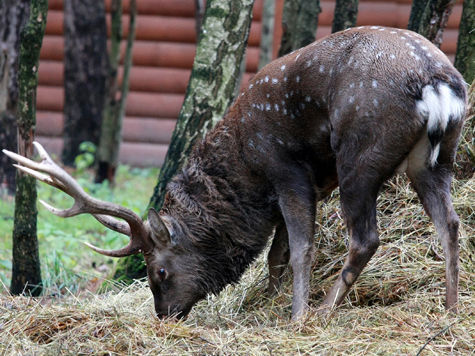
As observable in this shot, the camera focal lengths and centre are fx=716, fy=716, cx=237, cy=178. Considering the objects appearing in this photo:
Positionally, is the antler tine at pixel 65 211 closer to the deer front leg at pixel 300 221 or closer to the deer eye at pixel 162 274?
the deer eye at pixel 162 274

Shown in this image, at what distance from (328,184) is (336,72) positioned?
879 millimetres

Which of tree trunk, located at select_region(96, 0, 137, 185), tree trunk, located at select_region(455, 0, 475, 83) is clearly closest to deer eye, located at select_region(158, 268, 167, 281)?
tree trunk, located at select_region(455, 0, 475, 83)

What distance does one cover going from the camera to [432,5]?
5684mm

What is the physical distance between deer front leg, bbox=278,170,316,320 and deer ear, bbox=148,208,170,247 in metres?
0.80

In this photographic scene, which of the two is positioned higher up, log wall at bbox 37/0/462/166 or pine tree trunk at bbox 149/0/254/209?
pine tree trunk at bbox 149/0/254/209

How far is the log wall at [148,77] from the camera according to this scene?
1271 centimetres

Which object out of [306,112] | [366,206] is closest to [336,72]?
[306,112]

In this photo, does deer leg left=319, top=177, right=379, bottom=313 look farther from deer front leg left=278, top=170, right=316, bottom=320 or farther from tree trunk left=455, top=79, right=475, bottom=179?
tree trunk left=455, top=79, right=475, bottom=179

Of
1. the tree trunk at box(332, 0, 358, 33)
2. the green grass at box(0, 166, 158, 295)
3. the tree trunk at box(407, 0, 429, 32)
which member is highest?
the tree trunk at box(407, 0, 429, 32)

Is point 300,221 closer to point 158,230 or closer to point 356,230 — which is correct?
point 356,230

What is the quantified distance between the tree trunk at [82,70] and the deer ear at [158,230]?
308 inches

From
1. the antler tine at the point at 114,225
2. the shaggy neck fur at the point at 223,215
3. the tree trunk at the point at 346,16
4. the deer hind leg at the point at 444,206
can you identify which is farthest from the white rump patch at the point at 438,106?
the tree trunk at the point at 346,16

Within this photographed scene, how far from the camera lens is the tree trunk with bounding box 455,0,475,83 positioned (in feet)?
18.3

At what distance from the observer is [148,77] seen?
12938 mm
